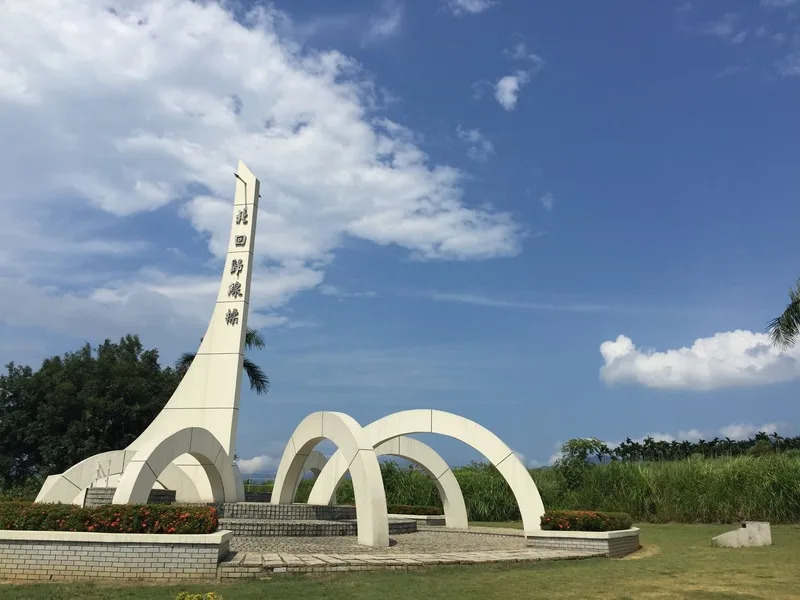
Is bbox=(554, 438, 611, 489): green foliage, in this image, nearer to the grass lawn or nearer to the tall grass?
the tall grass

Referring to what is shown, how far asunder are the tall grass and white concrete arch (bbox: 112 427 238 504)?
380 inches

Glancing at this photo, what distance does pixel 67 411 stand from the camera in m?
27.5

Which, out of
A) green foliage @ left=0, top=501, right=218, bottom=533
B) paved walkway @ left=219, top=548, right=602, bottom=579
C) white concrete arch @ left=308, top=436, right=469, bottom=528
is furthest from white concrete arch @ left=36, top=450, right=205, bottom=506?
paved walkway @ left=219, top=548, right=602, bottom=579

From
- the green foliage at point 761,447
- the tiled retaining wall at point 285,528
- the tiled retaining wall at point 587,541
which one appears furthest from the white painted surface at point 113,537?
the green foliage at point 761,447

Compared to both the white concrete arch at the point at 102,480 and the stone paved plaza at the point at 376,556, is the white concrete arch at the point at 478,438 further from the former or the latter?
the white concrete arch at the point at 102,480

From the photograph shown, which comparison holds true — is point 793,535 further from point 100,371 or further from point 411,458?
point 100,371

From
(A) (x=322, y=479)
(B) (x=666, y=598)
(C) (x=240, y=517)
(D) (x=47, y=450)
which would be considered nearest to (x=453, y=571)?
(B) (x=666, y=598)

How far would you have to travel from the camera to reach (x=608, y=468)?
21703 millimetres

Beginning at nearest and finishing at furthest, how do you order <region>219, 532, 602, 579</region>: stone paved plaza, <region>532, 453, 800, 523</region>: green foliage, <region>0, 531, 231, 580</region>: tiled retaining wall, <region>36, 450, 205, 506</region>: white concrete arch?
<region>0, 531, 231, 580</region>: tiled retaining wall
<region>219, 532, 602, 579</region>: stone paved plaza
<region>36, 450, 205, 506</region>: white concrete arch
<region>532, 453, 800, 523</region>: green foliage

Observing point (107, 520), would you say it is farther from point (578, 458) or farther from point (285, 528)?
point (578, 458)

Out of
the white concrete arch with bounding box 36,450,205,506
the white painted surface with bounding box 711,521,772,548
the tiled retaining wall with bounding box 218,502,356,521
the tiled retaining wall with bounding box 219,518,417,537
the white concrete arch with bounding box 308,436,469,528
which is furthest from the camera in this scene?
the white concrete arch with bounding box 36,450,205,506

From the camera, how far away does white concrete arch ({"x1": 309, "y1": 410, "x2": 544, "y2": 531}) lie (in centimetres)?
1412

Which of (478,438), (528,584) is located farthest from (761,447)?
(528,584)

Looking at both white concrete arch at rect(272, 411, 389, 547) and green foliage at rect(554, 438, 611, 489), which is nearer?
white concrete arch at rect(272, 411, 389, 547)
